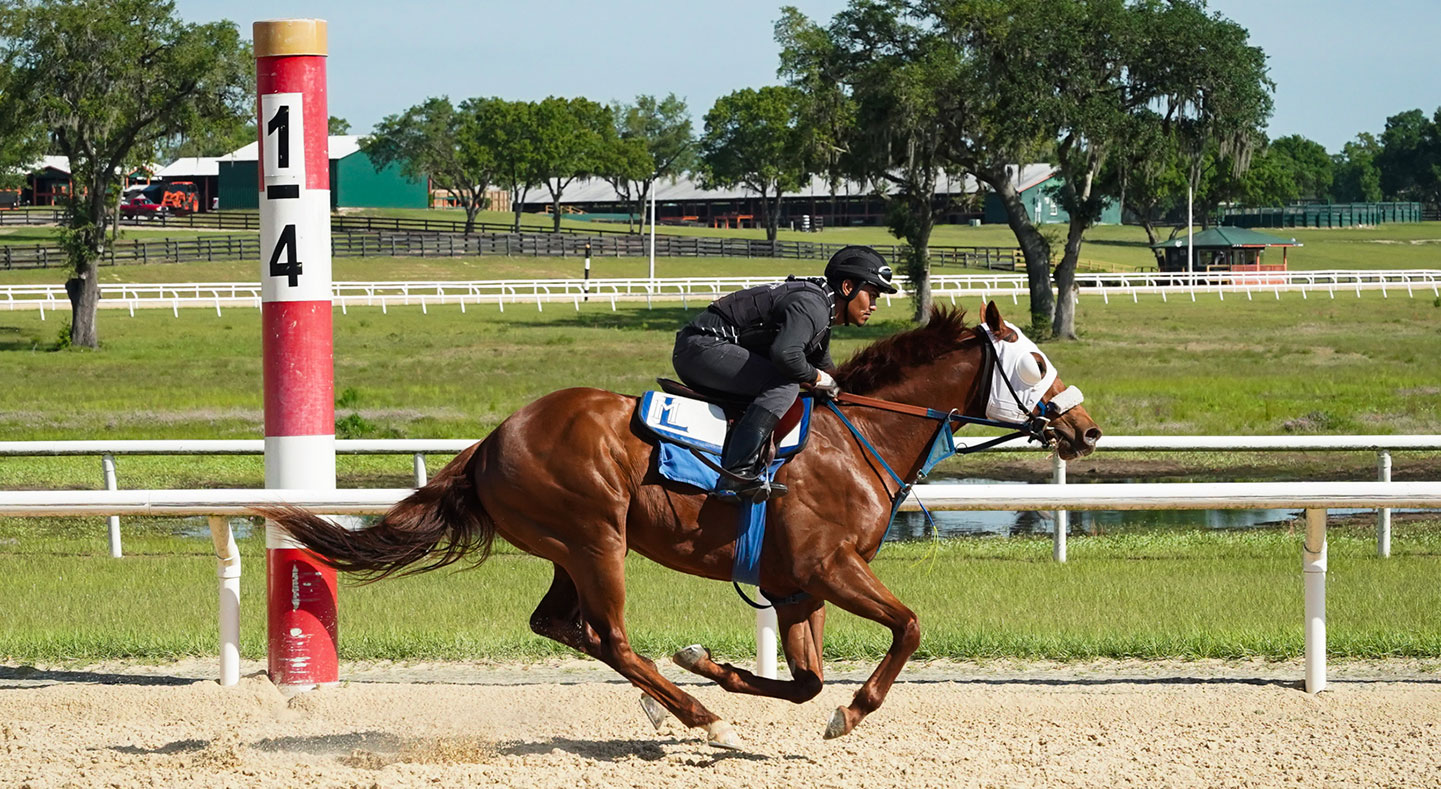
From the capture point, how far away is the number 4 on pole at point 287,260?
652cm

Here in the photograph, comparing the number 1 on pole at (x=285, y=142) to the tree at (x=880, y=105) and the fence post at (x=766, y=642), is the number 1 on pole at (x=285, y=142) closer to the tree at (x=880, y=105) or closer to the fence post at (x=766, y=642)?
the fence post at (x=766, y=642)

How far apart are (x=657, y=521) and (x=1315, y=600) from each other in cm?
281

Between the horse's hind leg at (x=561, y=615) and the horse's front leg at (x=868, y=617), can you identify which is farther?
the horse's hind leg at (x=561, y=615)

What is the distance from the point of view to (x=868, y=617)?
5.29 m

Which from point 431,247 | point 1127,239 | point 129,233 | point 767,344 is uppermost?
point 1127,239

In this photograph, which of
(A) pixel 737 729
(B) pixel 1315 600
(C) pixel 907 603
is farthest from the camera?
(C) pixel 907 603

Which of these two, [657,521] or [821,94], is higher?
[821,94]

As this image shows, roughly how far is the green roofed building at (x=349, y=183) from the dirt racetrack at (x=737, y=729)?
3267 inches

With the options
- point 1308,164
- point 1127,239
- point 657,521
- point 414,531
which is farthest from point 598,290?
point 1308,164

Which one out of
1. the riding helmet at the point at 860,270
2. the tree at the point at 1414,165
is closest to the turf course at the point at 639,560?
the riding helmet at the point at 860,270

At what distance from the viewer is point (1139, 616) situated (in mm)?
7715

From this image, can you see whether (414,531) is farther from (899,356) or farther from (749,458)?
(899,356)

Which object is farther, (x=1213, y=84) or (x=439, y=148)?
(x=439, y=148)

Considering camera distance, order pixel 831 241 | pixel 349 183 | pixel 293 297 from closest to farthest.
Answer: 1. pixel 293 297
2. pixel 831 241
3. pixel 349 183
